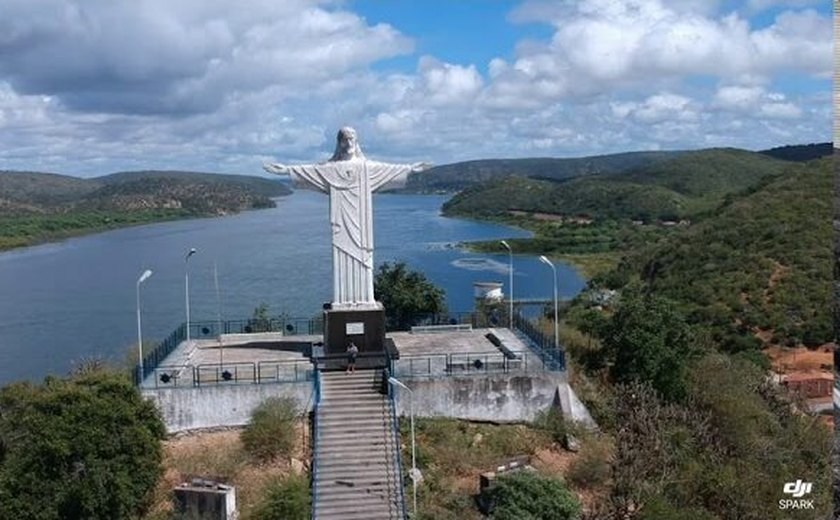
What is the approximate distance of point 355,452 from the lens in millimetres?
17453

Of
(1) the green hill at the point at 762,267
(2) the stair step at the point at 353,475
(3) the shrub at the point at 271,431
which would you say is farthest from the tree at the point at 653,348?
(1) the green hill at the point at 762,267

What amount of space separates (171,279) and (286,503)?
5608 centimetres

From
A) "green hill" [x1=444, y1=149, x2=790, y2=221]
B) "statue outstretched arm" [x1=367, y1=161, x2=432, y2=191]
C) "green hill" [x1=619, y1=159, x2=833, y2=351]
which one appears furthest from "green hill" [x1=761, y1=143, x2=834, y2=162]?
"statue outstretched arm" [x1=367, y1=161, x2=432, y2=191]

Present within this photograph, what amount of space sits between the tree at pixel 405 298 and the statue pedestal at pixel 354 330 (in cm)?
840

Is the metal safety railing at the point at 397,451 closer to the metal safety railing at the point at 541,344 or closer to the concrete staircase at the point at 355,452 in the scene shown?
Answer: the concrete staircase at the point at 355,452

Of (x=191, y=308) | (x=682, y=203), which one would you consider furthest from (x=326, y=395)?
(x=682, y=203)

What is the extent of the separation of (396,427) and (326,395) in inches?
72.3

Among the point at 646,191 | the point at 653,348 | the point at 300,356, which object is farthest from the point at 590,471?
the point at 646,191

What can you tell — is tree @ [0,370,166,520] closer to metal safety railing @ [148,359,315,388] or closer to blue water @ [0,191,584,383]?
metal safety railing @ [148,359,315,388]

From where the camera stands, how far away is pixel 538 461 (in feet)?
59.8

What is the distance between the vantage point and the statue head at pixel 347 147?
67.7 feet

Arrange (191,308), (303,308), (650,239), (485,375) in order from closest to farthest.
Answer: (485,375), (303,308), (191,308), (650,239)

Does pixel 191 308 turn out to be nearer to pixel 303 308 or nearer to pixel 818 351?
pixel 303 308

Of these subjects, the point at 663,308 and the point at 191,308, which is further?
the point at 191,308
